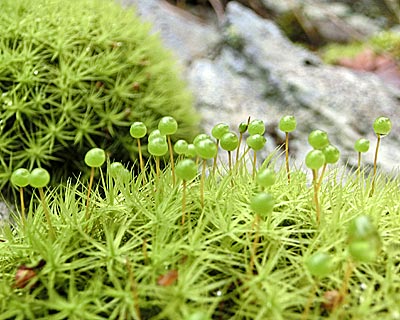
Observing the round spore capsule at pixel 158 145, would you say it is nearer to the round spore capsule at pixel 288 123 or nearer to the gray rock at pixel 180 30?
the round spore capsule at pixel 288 123

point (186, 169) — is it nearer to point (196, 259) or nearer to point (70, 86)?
point (196, 259)

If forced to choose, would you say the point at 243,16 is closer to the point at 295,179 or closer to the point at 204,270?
the point at 295,179

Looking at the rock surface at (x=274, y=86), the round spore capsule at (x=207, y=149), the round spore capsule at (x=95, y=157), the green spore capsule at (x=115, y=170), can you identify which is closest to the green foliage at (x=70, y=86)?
the rock surface at (x=274, y=86)

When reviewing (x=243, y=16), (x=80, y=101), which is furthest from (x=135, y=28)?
(x=243, y=16)

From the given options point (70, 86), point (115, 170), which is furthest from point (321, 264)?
point (70, 86)

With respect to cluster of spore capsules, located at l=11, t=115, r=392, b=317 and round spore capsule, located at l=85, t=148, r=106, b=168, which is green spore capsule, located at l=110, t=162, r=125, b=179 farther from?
round spore capsule, located at l=85, t=148, r=106, b=168
